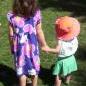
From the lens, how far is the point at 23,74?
5.60 m

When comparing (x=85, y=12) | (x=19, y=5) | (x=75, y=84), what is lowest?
(x=75, y=84)

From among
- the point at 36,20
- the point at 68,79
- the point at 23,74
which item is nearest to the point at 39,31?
the point at 36,20

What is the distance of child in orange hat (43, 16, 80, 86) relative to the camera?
551 cm

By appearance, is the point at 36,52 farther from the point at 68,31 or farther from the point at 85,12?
the point at 85,12

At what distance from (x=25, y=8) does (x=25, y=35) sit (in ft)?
1.28

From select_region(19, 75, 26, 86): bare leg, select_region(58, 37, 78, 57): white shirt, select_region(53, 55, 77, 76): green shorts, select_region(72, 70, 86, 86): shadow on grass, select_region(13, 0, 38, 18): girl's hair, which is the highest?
select_region(13, 0, 38, 18): girl's hair

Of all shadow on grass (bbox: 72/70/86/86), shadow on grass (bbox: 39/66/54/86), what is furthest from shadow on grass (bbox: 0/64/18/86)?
shadow on grass (bbox: 72/70/86/86)

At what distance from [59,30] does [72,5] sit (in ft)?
12.7

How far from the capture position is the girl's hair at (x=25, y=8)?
5242 mm

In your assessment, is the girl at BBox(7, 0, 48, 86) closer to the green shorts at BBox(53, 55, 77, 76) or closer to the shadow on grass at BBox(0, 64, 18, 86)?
the green shorts at BBox(53, 55, 77, 76)

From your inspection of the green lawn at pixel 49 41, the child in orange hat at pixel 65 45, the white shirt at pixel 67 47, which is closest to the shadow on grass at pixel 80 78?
the green lawn at pixel 49 41

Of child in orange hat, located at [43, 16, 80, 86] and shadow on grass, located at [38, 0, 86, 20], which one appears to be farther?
shadow on grass, located at [38, 0, 86, 20]

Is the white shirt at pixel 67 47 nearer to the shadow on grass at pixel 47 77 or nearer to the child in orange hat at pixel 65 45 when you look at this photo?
the child in orange hat at pixel 65 45

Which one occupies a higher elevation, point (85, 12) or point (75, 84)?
point (85, 12)
